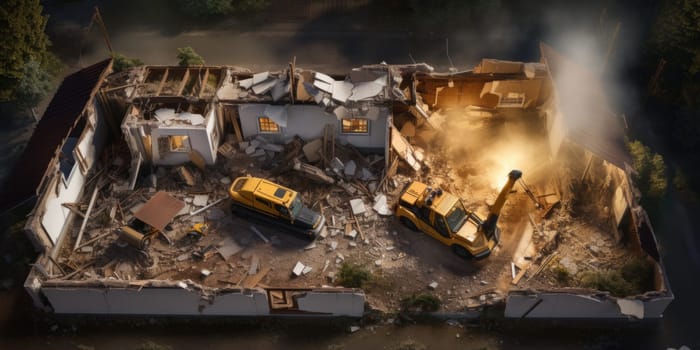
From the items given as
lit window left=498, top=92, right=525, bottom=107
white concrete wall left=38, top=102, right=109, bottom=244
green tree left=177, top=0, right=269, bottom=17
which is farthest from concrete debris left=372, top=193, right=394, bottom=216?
green tree left=177, top=0, right=269, bottom=17

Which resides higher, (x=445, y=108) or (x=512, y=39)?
(x=512, y=39)

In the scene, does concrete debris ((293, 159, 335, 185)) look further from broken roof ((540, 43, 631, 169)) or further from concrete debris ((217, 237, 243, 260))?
broken roof ((540, 43, 631, 169))

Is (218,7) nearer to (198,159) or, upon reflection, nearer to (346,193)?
(198,159)

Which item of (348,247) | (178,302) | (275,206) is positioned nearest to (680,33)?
(348,247)

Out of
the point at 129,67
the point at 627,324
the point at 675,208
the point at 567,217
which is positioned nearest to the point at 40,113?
the point at 129,67

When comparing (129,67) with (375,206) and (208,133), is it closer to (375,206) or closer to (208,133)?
(208,133)
